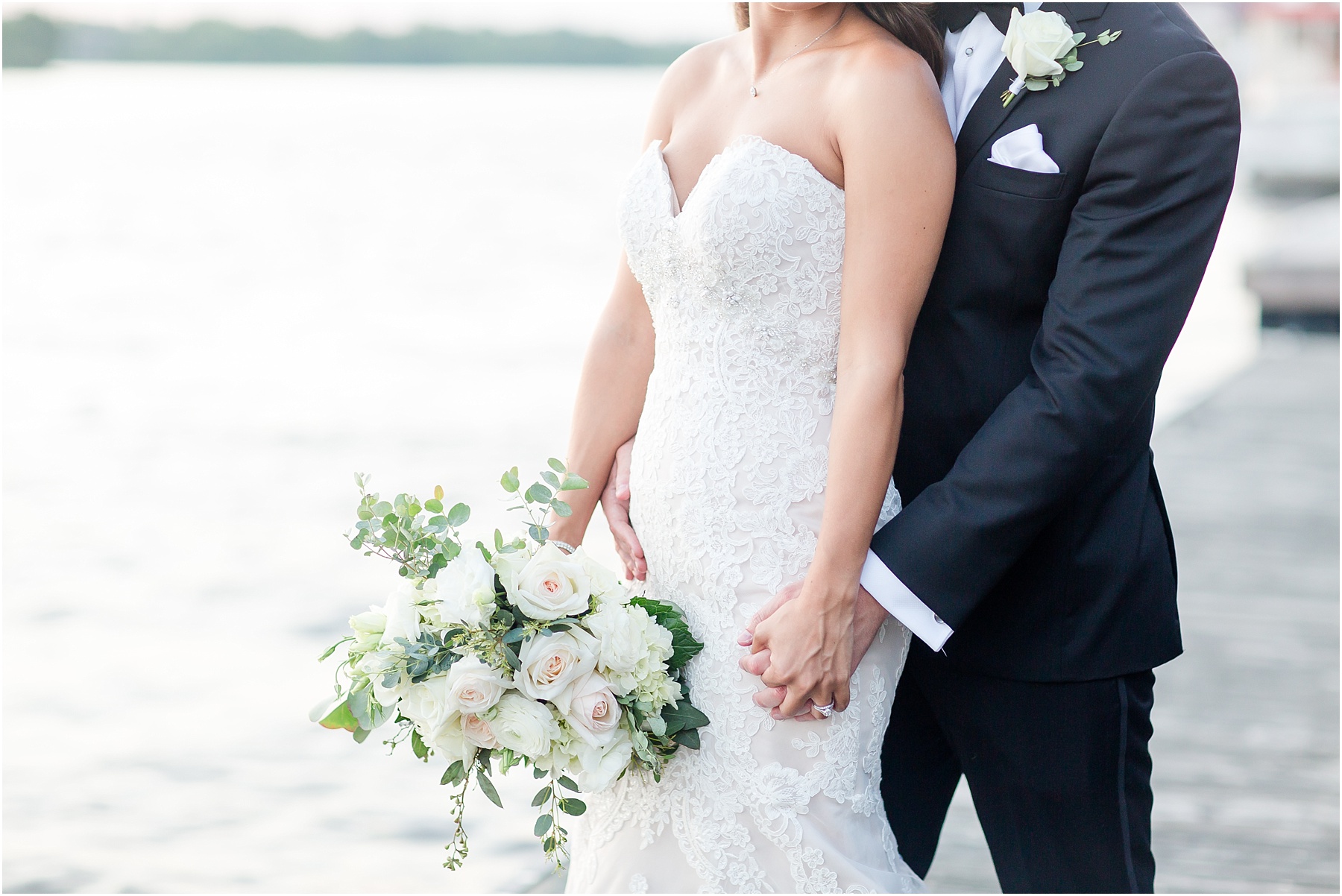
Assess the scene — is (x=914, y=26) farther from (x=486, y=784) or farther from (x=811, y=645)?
(x=486, y=784)

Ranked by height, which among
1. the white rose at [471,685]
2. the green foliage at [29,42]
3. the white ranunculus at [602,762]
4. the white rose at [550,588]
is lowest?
the green foliage at [29,42]

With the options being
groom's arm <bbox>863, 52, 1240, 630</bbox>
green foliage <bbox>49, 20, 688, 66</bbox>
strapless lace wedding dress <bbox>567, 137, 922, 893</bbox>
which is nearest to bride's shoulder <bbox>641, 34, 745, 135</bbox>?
strapless lace wedding dress <bbox>567, 137, 922, 893</bbox>

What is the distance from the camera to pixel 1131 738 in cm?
189

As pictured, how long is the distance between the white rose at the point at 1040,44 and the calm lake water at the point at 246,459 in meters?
2.09

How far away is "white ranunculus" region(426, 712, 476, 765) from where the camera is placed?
5.78ft

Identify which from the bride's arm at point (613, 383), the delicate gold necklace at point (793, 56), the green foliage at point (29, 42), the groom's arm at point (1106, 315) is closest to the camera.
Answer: the groom's arm at point (1106, 315)

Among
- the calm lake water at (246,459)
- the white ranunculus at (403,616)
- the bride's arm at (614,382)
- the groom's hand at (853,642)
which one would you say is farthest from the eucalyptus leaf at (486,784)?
the calm lake water at (246,459)

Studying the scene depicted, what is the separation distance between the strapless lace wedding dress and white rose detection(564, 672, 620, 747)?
0.19 metres

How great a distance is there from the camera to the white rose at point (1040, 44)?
1.76 m

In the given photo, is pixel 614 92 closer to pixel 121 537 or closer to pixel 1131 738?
pixel 121 537

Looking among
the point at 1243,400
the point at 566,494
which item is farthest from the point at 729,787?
the point at 1243,400

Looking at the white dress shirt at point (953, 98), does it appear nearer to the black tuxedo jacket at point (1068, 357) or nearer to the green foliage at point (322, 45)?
the black tuxedo jacket at point (1068, 357)

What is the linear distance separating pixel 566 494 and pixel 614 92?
Result: 7575 cm

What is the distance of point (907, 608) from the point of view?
1.83 metres
